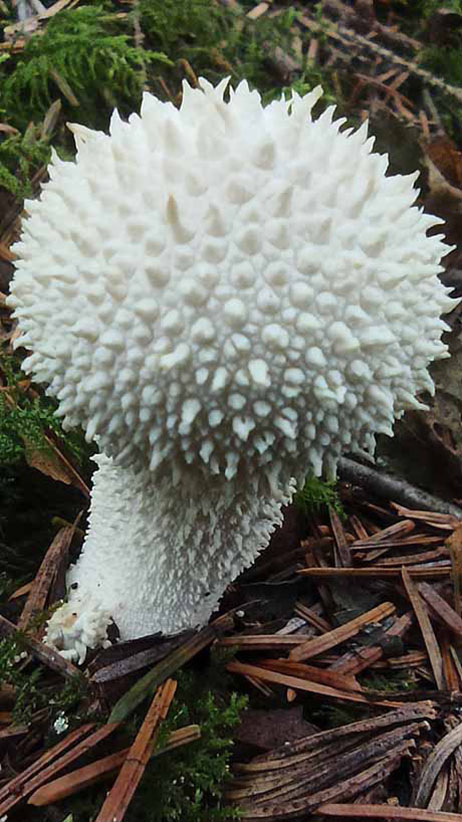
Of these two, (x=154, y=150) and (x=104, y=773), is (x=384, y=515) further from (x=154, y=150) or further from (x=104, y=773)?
(x=154, y=150)

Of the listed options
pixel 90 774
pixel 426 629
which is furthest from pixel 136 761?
pixel 426 629

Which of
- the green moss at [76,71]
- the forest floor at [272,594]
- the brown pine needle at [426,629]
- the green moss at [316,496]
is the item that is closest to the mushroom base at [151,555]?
the forest floor at [272,594]

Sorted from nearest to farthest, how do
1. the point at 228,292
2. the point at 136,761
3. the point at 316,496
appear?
the point at 228,292, the point at 136,761, the point at 316,496

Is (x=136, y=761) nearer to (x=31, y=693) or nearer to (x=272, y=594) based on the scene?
(x=31, y=693)

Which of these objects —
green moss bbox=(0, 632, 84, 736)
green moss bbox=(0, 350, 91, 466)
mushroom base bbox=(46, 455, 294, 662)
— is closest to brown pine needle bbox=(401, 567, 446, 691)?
mushroom base bbox=(46, 455, 294, 662)

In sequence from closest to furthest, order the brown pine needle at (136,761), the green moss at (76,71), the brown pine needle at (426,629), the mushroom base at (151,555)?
the brown pine needle at (136,761)
the mushroom base at (151,555)
the brown pine needle at (426,629)
the green moss at (76,71)

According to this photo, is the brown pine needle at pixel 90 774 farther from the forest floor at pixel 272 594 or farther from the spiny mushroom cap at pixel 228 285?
the spiny mushroom cap at pixel 228 285

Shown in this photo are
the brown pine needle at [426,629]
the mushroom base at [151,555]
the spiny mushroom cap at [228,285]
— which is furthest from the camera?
the brown pine needle at [426,629]

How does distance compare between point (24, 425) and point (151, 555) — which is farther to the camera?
point (24, 425)
